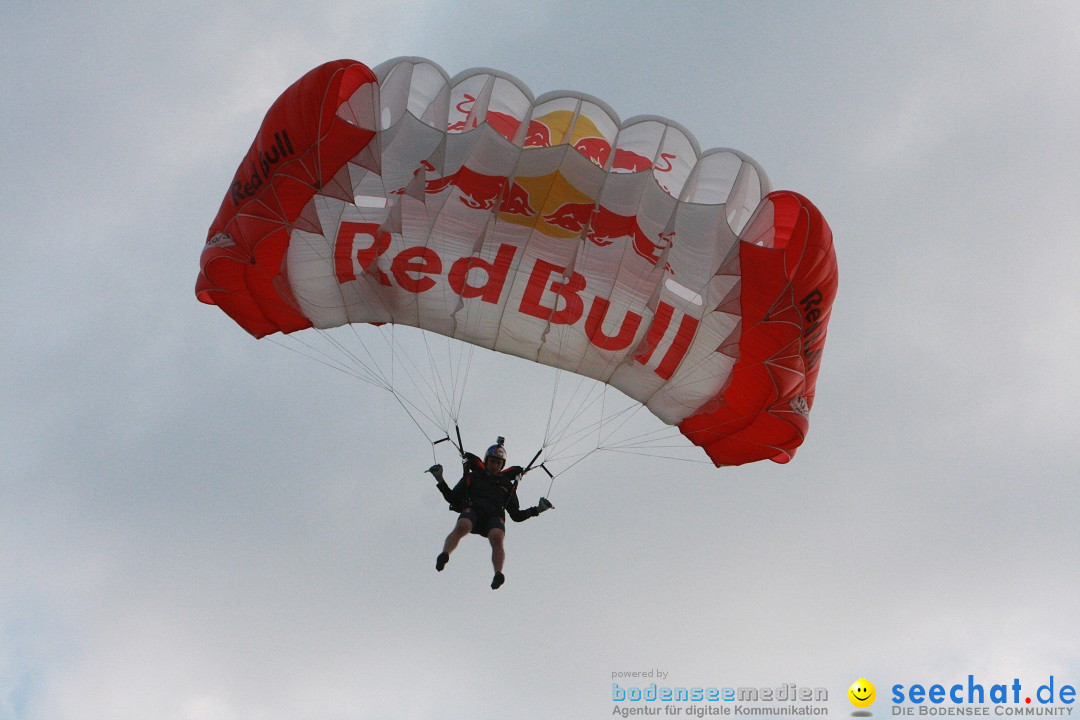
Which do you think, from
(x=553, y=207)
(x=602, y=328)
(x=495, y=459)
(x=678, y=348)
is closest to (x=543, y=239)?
(x=553, y=207)

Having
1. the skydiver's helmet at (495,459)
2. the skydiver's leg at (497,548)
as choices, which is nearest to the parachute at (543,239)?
the skydiver's helmet at (495,459)

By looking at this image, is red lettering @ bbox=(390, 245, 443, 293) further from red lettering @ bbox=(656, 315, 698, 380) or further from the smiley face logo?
the smiley face logo

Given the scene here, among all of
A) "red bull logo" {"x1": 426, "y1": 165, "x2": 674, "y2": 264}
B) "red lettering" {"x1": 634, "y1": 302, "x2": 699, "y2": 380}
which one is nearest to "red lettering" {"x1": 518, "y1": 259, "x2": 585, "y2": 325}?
"red bull logo" {"x1": 426, "y1": 165, "x2": 674, "y2": 264}

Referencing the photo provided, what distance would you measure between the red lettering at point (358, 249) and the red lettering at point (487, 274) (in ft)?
2.87

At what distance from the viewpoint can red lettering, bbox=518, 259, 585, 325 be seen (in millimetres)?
14203

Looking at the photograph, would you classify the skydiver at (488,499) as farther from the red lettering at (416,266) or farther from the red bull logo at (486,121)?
the red bull logo at (486,121)

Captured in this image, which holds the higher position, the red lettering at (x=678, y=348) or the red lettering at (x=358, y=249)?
the red lettering at (x=358, y=249)

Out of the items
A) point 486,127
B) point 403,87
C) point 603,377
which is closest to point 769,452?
point 603,377

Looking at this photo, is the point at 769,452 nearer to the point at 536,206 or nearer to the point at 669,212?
the point at 669,212

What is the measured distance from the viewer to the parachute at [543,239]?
520 inches

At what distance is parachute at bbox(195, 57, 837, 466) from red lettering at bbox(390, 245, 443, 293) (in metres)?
0.02

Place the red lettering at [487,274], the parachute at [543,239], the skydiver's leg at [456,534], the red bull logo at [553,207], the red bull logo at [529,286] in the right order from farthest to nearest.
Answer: the red lettering at [487,274], the red bull logo at [529,286], the red bull logo at [553,207], the parachute at [543,239], the skydiver's leg at [456,534]

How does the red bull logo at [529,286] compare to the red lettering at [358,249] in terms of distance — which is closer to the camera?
the red lettering at [358,249]

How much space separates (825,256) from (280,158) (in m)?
6.28
